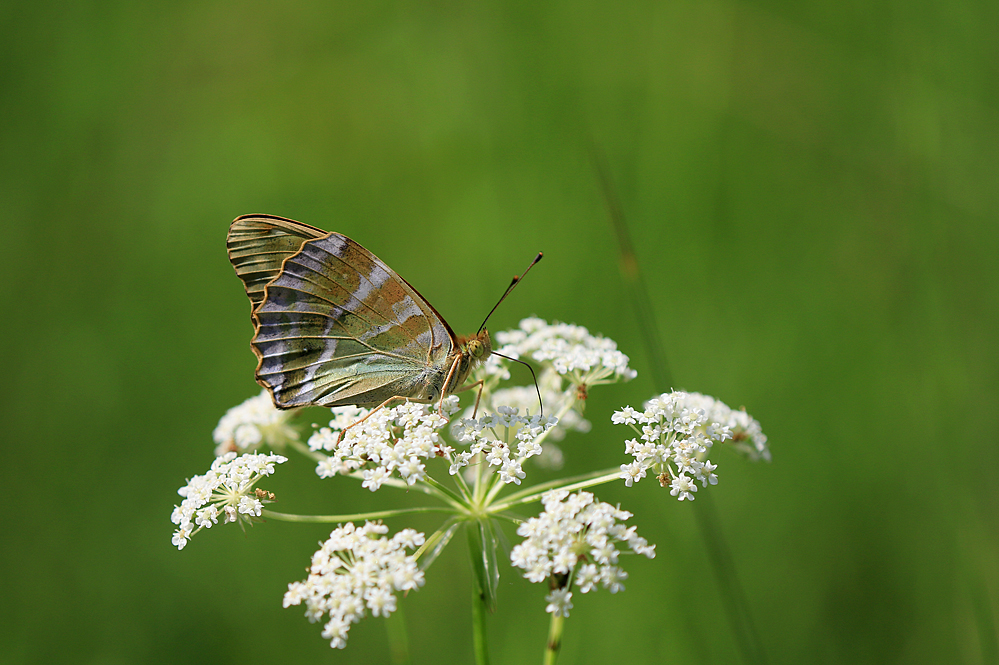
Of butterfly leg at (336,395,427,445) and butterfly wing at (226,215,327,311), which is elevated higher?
butterfly wing at (226,215,327,311)

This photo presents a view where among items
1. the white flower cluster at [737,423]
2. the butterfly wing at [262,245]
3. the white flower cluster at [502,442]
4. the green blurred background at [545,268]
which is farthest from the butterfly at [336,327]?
the green blurred background at [545,268]

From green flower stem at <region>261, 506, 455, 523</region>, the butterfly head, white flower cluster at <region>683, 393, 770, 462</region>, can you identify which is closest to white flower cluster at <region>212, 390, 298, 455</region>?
green flower stem at <region>261, 506, 455, 523</region>

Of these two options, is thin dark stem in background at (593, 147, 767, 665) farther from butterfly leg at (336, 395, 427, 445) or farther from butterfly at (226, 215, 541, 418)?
butterfly leg at (336, 395, 427, 445)

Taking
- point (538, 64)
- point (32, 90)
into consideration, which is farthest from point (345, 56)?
point (32, 90)

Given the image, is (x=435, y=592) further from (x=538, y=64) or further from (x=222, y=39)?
(x=222, y=39)

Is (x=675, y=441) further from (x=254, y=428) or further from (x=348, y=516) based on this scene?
(x=254, y=428)

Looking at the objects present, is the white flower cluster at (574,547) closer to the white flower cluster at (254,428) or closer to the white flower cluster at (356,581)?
the white flower cluster at (356,581)
